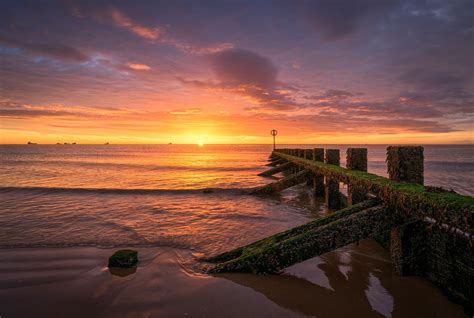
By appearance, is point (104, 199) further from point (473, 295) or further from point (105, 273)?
point (473, 295)

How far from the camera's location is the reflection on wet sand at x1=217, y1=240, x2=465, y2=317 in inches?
148

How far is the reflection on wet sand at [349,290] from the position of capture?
148 inches

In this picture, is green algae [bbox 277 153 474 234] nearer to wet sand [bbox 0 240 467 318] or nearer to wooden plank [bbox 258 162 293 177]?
wet sand [bbox 0 240 467 318]

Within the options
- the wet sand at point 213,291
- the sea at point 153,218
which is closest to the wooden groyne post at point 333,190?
the sea at point 153,218

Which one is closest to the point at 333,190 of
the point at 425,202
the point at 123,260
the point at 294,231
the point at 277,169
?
the point at 294,231

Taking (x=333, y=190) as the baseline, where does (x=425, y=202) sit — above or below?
above

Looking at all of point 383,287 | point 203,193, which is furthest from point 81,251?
point 203,193

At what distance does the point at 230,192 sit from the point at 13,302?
404 inches

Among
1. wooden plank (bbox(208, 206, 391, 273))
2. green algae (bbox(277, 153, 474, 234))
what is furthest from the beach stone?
green algae (bbox(277, 153, 474, 234))

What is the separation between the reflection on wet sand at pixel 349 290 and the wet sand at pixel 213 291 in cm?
1

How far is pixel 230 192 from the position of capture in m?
13.8

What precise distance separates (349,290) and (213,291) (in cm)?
224

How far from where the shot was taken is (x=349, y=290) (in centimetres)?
431

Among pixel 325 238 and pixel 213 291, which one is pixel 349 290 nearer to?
pixel 325 238
